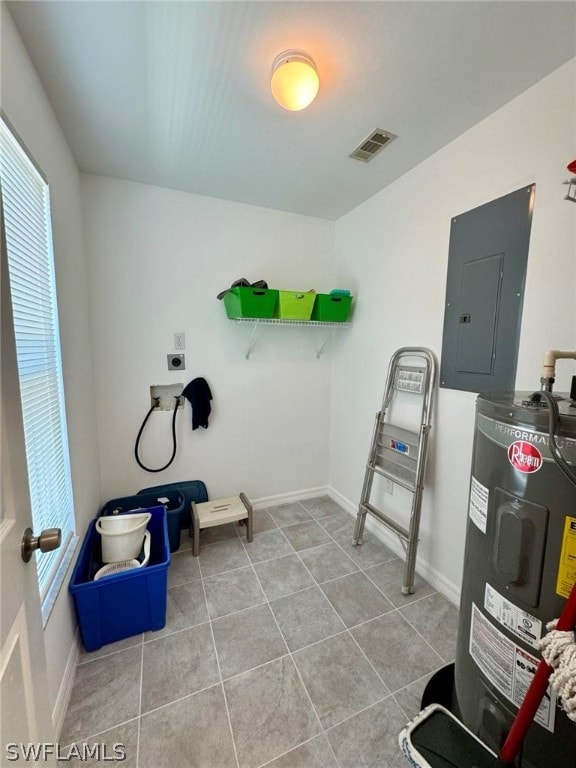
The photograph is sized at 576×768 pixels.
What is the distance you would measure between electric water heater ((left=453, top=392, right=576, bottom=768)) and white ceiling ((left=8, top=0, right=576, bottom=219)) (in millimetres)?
1243

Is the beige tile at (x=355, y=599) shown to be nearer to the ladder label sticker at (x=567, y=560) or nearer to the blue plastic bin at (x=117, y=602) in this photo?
the blue plastic bin at (x=117, y=602)

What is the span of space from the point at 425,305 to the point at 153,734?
226 cm

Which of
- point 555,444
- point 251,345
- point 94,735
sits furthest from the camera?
point 251,345

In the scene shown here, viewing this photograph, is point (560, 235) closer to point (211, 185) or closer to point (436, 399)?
point (436, 399)

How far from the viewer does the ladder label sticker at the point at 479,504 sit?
2.99 ft

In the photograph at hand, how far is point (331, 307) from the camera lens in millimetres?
2277

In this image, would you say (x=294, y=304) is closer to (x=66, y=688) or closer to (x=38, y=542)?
(x=38, y=542)

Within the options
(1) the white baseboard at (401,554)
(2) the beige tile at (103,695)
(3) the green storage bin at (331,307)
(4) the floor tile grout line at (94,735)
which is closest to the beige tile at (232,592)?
(2) the beige tile at (103,695)

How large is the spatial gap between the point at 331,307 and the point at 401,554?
70.0 inches

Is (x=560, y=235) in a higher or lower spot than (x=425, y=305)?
higher

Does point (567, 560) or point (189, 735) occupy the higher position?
point (567, 560)

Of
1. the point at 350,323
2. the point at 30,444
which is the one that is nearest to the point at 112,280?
the point at 30,444

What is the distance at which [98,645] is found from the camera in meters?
1.41

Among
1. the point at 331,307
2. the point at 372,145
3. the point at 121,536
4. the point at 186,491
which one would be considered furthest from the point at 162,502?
the point at 372,145
